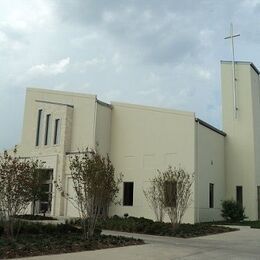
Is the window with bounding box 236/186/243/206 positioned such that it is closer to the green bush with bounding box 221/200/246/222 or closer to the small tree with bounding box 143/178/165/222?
the green bush with bounding box 221/200/246/222

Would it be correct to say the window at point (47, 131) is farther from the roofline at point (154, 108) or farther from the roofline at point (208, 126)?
the roofline at point (208, 126)

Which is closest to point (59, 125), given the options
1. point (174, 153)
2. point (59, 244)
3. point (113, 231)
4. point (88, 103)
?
point (88, 103)

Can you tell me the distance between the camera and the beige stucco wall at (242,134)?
36.9 meters

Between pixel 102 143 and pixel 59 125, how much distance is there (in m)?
3.98

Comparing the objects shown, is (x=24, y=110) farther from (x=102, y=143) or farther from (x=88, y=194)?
(x=88, y=194)

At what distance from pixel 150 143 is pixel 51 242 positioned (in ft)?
62.7

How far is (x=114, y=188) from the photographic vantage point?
56.5 ft

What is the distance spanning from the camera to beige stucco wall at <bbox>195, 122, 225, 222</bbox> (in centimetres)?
3195

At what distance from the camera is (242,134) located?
124 feet

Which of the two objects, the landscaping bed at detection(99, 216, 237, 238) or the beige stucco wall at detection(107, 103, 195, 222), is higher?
the beige stucco wall at detection(107, 103, 195, 222)

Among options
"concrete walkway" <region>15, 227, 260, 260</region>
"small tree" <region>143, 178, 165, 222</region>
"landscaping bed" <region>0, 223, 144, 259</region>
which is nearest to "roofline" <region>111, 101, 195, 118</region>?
"small tree" <region>143, 178, 165, 222</region>

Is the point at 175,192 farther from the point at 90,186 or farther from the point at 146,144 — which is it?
the point at 146,144

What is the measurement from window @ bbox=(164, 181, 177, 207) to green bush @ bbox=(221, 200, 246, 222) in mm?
11538

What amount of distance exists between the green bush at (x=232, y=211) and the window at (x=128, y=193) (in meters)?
7.00
